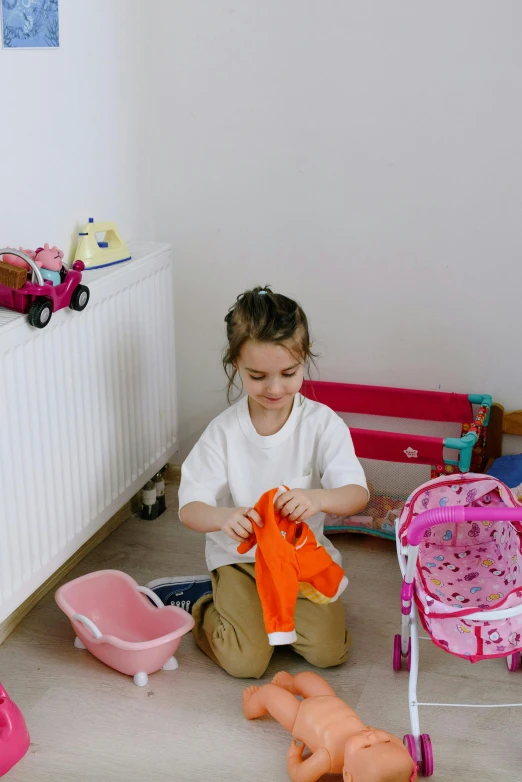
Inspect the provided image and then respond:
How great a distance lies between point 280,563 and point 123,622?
45cm

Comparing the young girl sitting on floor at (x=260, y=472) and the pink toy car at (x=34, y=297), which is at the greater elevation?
the pink toy car at (x=34, y=297)

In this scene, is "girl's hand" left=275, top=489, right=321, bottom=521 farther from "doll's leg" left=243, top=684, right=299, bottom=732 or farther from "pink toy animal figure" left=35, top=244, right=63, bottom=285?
"pink toy animal figure" left=35, top=244, right=63, bottom=285

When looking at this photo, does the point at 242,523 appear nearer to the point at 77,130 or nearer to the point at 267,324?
the point at 267,324

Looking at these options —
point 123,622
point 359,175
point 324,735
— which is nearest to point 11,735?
point 123,622

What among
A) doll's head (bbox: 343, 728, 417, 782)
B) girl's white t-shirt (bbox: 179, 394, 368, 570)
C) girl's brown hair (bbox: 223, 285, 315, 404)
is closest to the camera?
doll's head (bbox: 343, 728, 417, 782)

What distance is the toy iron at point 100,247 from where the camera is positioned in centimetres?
195

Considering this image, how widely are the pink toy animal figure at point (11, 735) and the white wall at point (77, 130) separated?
0.86m

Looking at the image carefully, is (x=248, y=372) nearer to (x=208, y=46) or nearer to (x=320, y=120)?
(x=320, y=120)

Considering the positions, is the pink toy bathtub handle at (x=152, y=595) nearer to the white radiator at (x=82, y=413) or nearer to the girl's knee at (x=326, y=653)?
the white radiator at (x=82, y=413)

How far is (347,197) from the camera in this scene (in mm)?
2221

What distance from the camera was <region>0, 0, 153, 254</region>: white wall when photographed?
1.74 metres

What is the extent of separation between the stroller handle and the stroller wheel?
366 mm

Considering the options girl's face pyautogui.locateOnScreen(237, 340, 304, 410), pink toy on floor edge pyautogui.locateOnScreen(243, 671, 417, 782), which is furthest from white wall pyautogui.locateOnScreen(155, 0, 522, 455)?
pink toy on floor edge pyautogui.locateOnScreen(243, 671, 417, 782)

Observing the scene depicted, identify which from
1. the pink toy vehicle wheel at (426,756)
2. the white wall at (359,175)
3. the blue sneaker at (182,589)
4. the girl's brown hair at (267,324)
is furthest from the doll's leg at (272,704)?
the white wall at (359,175)
